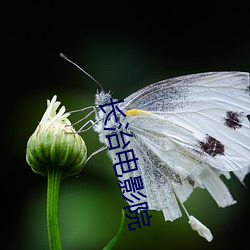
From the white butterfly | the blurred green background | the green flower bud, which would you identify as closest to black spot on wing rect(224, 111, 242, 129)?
the white butterfly

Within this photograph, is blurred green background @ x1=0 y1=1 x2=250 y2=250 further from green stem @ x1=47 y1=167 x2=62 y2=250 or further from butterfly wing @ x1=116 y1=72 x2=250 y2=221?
green stem @ x1=47 y1=167 x2=62 y2=250

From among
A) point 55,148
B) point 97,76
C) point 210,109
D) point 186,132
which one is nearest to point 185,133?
point 186,132

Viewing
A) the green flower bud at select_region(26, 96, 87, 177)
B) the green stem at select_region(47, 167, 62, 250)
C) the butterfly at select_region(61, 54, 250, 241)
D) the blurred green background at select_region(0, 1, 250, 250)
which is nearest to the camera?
the green stem at select_region(47, 167, 62, 250)

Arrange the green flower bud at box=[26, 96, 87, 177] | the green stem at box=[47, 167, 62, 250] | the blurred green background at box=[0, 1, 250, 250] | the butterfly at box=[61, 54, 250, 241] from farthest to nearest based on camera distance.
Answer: the blurred green background at box=[0, 1, 250, 250], the butterfly at box=[61, 54, 250, 241], the green flower bud at box=[26, 96, 87, 177], the green stem at box=[47, 167, 62, 250]

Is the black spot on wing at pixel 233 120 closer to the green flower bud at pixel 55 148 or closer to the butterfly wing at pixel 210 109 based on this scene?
the butterfly wing at pixel 210 109

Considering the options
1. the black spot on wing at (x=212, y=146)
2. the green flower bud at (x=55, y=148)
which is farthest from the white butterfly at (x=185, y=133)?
the green flower bud at (x=55, y=148)

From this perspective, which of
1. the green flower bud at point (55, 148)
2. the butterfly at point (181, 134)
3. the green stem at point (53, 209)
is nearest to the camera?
the green stem at point (53, 209)

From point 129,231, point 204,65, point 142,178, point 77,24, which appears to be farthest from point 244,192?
point 77,24
